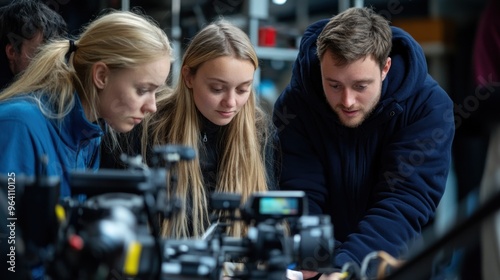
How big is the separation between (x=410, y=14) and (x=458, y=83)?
0.79 meters

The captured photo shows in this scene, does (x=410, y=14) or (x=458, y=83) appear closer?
(x=458, y=83)

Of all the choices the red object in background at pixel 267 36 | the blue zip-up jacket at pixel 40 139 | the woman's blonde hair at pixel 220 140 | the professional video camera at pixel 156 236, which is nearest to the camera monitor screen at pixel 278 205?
the professional video camera at pixel 156 236

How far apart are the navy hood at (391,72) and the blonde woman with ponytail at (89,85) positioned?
510 mm

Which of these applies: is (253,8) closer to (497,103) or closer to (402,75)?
(402,75)

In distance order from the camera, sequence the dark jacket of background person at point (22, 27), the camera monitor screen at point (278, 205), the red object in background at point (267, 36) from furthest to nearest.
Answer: the red object in background at point (267, 36), the dark jacket of background person at point (22, 27), the camera monitor screen at point (278, 205)

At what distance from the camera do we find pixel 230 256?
114cm

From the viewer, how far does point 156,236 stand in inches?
38.4

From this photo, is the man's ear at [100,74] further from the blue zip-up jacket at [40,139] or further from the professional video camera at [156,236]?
the professional video camera at [156,236]

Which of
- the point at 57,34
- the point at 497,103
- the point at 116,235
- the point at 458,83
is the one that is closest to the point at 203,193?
the point at 57,34

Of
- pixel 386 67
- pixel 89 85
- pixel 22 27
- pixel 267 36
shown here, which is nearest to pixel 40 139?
pixel 89 85

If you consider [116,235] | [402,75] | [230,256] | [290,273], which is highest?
[402,75]

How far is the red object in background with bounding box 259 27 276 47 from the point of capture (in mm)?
3832

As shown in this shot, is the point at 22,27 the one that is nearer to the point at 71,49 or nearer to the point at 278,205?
the point at 71,49

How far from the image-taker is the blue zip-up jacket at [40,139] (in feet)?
4.49
